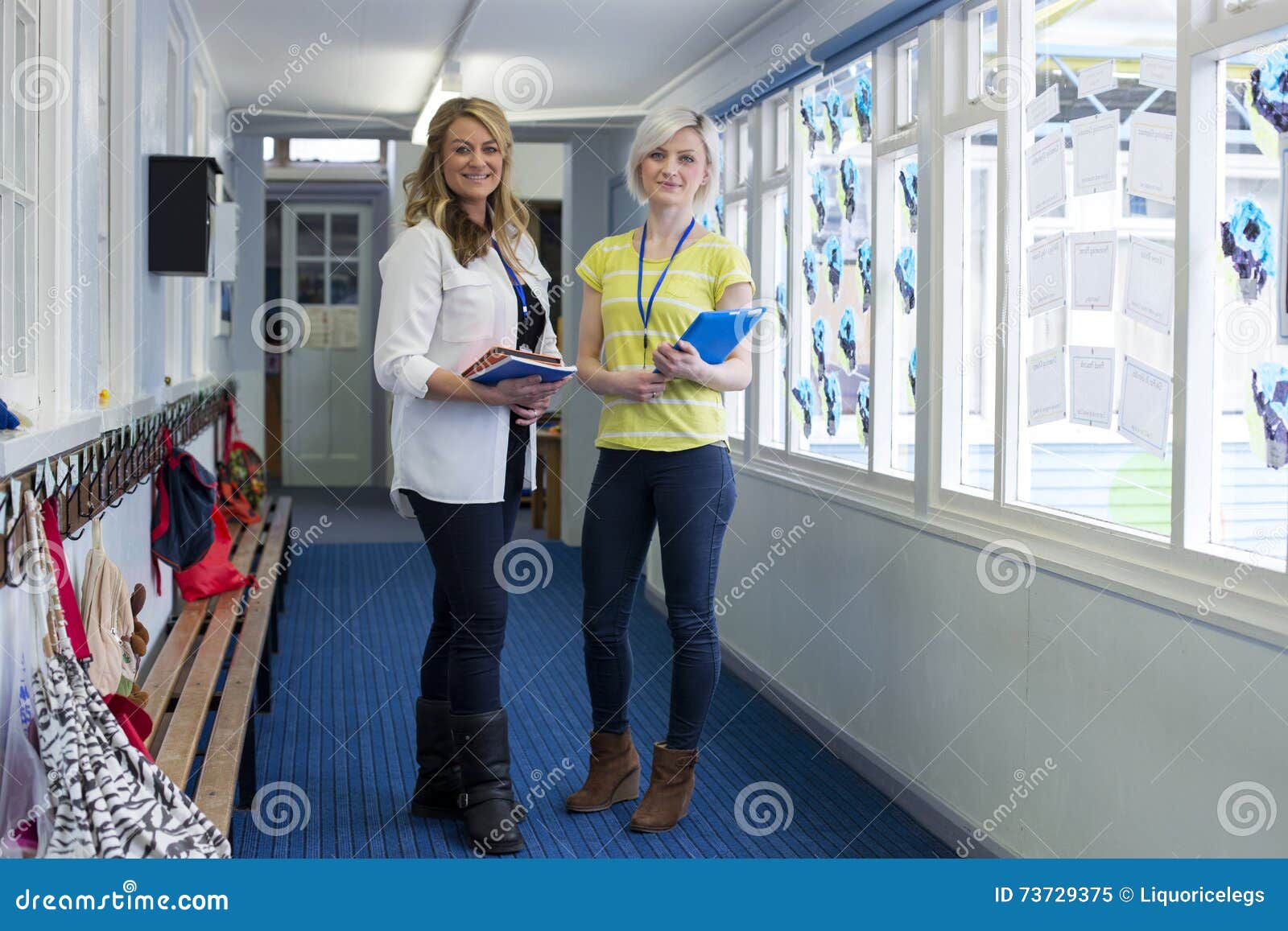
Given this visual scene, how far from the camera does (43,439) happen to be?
2170 millimetres

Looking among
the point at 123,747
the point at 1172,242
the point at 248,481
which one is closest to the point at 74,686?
the point at 123,747

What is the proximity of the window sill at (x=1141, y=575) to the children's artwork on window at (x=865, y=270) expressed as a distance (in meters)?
0.70

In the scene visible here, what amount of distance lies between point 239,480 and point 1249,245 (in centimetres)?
485

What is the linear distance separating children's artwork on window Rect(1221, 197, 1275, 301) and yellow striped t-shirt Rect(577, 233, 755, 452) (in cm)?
105

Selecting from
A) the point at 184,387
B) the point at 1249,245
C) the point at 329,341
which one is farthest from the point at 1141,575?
the point at 329,341

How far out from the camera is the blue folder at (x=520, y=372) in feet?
8.59

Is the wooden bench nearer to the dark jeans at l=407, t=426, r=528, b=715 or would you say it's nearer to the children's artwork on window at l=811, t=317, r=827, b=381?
the dark jeans at l=407, t=426, r=528, b=715

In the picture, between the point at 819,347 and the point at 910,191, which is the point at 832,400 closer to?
the point at 819,347

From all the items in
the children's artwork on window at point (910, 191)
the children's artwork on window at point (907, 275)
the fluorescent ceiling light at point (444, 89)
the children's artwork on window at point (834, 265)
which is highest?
the fluorescent ceiling light at point (444, 89)

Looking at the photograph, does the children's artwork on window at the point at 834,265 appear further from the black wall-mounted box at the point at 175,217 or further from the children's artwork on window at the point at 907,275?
the black wall-mounted box at the point at 175,217

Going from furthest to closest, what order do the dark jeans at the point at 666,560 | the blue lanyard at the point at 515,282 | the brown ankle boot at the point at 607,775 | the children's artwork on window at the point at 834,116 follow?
the children's artwork on window at the point at 834,116 → the brown ankle boot at the point at 607,775 → the dark jeans at the point at 666,560 → the blue lanyard at the point at 515,282

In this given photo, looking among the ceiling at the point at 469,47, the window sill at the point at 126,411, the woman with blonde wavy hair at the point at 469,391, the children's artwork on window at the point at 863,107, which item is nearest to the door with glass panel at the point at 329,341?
the ceiling at the point at 469,47

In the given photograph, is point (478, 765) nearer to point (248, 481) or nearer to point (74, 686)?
point (74, 686)
